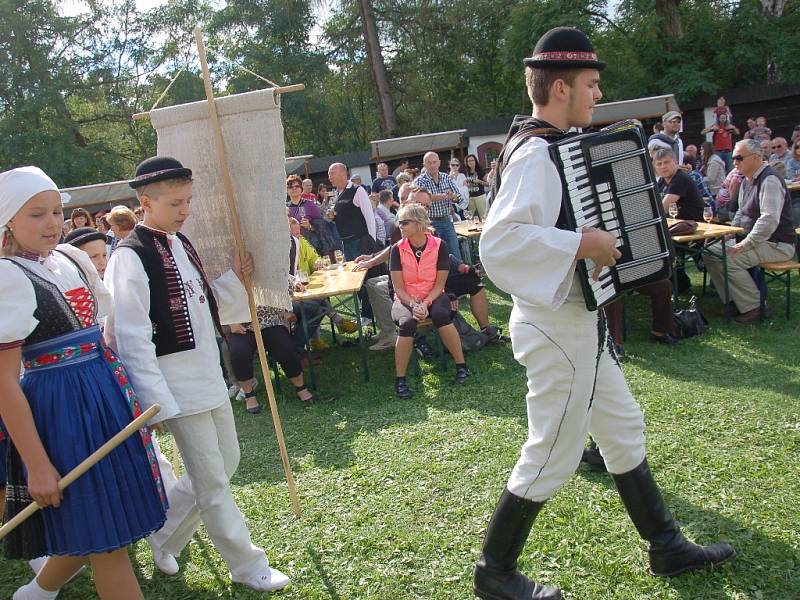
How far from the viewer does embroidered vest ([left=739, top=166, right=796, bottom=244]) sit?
6.17 m

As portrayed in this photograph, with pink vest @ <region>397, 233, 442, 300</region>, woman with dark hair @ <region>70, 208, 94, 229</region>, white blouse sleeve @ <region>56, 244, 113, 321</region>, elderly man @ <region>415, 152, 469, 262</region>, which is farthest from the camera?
elderly man @ <region>415, 152, 469, 262</region>

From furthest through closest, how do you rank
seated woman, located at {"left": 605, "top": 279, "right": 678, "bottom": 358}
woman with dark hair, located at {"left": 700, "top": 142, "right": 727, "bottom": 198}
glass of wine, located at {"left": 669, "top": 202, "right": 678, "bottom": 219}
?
woman with dark hair, located at {"left": 700, "top": 142, "right": 727, "bottom": 198} < glass of wine, located at {"left": 669, "top": 202, "right": 678, "bottom": 219} < seated woman, located at {"left": 605, "top": 279, "right": 678, "bottom": 358}

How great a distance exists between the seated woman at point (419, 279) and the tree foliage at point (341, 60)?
700 inches

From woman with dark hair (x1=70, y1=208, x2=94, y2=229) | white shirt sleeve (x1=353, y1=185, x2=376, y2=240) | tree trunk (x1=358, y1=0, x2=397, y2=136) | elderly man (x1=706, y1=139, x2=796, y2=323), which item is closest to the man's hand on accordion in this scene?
elderly man (x1=706, y1=139, x2=796, y2=323)

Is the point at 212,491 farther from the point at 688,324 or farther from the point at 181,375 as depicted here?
the point at 688,324

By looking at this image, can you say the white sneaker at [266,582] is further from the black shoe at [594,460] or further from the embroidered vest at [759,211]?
the embroidered vest at [759,211]

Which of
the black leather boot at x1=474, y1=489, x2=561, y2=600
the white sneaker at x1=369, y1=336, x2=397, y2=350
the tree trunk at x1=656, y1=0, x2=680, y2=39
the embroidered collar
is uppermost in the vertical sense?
the tree trunk at x1=656, y1=0, x2=680, y2=39

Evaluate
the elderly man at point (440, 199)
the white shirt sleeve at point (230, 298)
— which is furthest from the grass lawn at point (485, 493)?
the elderly man at point (440, 199)


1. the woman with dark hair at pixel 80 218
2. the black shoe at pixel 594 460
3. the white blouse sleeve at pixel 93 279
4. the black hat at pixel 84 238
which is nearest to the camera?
the white blouse sleeve at pixel 93 279

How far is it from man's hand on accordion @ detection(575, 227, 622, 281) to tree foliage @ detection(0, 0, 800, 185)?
68.1ft

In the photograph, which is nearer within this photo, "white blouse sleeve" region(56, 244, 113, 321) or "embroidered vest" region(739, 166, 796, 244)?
"white blouse sleeve" region(56, 244, 113, 321)

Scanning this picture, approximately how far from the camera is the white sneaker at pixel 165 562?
314 cm

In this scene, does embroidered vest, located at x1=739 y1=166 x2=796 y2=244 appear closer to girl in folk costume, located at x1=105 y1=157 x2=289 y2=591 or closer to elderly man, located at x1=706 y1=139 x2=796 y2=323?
elderly man, located at x1=706 y1=139 x2=796 y2=323

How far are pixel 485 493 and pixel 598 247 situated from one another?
1807mm
